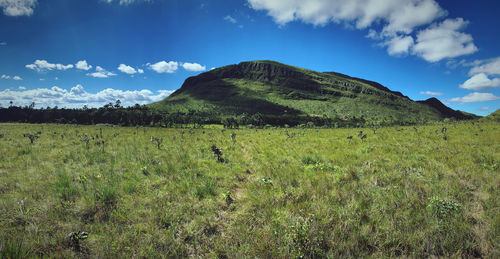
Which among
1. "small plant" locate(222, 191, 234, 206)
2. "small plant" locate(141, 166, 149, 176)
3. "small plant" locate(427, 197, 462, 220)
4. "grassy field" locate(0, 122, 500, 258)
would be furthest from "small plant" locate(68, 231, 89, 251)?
"small plant" locate(427, 197, 462, 220)

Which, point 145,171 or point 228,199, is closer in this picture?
point 228,199

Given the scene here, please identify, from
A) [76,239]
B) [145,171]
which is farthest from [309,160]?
[76,239]

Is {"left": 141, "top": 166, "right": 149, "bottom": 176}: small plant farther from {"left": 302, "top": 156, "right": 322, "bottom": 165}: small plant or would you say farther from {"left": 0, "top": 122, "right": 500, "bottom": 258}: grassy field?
A: {"left": 302, "top": 156, "right": 322, "bottom": 165}: small plant

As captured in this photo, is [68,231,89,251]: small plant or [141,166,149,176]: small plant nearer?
[68,231,89,251]: small plant

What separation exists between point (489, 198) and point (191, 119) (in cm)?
9678

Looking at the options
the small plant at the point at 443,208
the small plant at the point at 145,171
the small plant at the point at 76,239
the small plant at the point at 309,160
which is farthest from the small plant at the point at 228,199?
the small plant at the point at 309,160

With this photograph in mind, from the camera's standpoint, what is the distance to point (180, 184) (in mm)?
5777

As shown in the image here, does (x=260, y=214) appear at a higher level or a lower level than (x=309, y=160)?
lower

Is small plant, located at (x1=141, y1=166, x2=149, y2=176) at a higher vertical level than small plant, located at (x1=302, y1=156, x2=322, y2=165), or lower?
lower

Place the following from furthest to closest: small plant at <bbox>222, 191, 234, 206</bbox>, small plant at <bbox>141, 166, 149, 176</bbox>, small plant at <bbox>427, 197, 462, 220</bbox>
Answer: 1. small plant at <bbox>141, 166, 149, 176</bbox>
2. small plant at <bbox>222, 191, 234, 206</bbox>
3. small plant at <bbox>427, 197, 462, 220</bbox>

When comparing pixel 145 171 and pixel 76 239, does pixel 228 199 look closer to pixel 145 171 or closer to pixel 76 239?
pixel 76 239

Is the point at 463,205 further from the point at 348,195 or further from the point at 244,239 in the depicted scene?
the point at 244,239

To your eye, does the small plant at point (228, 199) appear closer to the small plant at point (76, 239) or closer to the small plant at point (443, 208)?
the small plant at point (76, 239)

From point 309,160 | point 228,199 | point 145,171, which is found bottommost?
point 228,199
